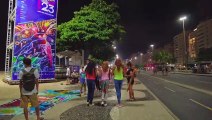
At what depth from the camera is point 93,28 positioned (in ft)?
85.3

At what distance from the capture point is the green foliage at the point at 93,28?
26.1m

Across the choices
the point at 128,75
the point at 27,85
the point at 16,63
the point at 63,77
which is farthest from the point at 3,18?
the point at 27,85

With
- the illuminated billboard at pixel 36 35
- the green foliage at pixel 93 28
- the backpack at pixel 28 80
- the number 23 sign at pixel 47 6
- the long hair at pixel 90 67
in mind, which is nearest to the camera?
the backpack at pixel 28 80

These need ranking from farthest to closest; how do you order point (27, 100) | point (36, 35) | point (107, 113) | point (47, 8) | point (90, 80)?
point (47, 8) → point (36, 35) → point (90, 80) → point (107, 113) → point (27, 100)

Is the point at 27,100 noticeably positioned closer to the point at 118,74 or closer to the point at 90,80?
the point at 90,80

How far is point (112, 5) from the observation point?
28.3 metres

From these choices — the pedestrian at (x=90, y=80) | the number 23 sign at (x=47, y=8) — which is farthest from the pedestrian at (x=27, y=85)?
the number 23 sign at (x=47, y=8)

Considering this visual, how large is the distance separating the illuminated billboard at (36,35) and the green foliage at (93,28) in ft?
7.60

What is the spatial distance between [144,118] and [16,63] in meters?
15.8

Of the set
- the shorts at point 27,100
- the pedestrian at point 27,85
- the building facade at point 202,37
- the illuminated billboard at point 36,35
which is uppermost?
the building facade at point 202,37

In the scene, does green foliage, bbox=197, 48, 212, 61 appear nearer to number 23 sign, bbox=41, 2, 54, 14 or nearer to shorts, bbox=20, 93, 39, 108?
number 23 sign, bbox=41, 2, 54, 14

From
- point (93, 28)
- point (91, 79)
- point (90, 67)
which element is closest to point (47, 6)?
point (93, 28)

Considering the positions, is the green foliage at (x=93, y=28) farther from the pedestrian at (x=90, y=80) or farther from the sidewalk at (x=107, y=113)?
the sidewalk at (x=107, y=113)

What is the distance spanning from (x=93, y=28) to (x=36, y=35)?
17.5 feet
